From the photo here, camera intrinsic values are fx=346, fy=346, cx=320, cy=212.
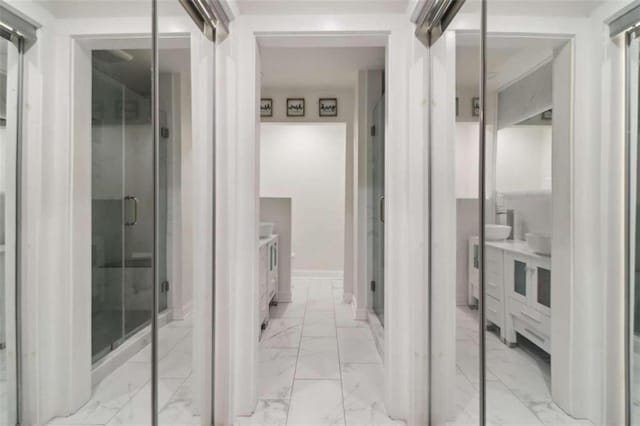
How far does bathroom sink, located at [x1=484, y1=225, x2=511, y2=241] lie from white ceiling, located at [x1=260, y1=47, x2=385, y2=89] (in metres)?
2.47

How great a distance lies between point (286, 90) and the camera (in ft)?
14.1

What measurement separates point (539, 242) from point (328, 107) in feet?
12.1

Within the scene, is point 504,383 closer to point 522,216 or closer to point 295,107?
point 522,216

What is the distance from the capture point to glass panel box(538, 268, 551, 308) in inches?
32.7

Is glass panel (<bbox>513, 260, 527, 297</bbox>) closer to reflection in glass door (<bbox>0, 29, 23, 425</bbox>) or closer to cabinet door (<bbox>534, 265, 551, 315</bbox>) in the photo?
cabinet door (<bbox>534, 265, 551, 315</bbox>)

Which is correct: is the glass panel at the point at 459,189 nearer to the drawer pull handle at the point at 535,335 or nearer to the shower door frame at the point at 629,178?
the drawer pull handle at the point at 535,335

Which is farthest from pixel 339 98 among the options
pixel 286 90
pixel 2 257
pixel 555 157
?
pixel 2 257

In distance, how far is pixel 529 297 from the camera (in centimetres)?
93

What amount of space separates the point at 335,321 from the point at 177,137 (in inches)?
104

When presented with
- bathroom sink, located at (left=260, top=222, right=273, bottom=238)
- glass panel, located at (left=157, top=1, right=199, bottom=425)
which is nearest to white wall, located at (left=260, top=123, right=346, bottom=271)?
bathroom sink, located at (left=260, top=222, right=273, bottom=238)

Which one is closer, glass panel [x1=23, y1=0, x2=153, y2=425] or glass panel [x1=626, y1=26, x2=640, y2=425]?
glass panel [x1=626, y1=26, x2=640, y2=425]

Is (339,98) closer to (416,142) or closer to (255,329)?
(416,142)

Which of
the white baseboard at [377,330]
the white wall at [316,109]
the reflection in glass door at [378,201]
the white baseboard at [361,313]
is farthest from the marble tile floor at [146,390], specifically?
the white wall at [316,109]

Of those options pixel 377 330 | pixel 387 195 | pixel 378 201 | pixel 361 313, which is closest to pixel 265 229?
pixel 378 201
